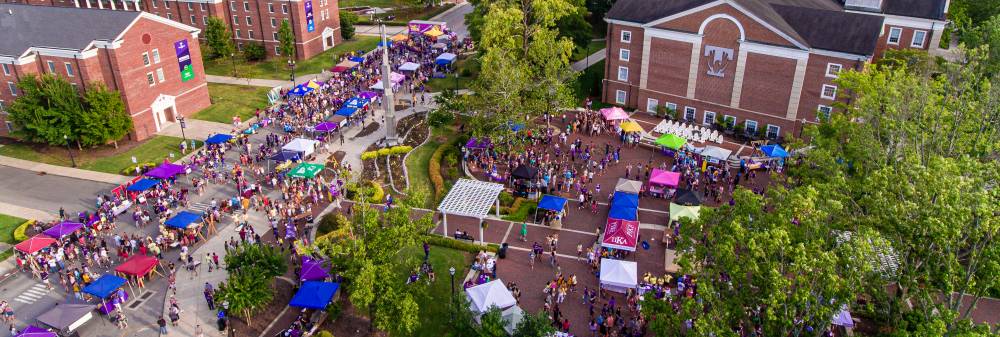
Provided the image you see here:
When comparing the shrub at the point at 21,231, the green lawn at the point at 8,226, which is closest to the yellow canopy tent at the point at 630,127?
the shrub at the point at 21,231

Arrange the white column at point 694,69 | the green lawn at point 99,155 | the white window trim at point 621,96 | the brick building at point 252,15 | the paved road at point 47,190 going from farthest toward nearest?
the brick building at point 252,15, the white window trim at point 621,96, the white column at point 694,69, the green lawn at point 99,155, the paved road at point 47,190

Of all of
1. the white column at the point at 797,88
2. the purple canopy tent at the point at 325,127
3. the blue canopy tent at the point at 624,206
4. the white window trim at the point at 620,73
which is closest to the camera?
the blue canopy tent at the point at 624,206

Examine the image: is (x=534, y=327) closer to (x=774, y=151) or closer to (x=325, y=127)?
(x=774, y=151)

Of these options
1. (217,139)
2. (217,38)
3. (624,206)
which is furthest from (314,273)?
(217,38)

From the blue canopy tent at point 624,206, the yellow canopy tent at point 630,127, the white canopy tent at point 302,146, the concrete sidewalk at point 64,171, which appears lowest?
the concrete sidewalk at point 64,171

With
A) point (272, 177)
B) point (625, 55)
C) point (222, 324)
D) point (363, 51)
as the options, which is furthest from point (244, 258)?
point (363, 51)

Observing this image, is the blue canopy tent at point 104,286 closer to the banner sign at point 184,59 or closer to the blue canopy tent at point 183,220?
the blue canopy tent at point 183,220
